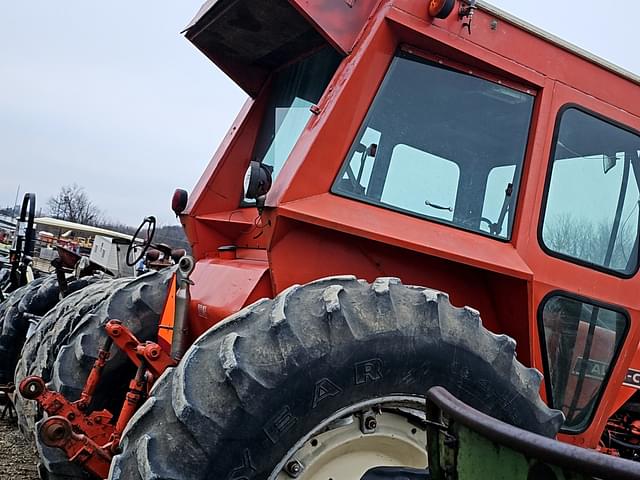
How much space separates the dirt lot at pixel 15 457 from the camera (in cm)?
432

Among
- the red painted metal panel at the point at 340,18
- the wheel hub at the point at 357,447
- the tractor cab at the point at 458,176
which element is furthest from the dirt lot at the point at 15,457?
the red painted metal panel at the point at 340,18

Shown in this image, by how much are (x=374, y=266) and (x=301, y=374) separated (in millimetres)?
774

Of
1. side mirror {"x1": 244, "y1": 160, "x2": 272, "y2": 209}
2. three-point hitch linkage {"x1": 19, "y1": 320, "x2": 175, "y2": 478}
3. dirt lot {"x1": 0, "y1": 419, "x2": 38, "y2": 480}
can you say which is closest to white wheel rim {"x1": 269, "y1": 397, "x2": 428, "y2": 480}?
three-point hitch linkage {"x1": 19, "y1": 320, "x2": 175, "y2": 478}

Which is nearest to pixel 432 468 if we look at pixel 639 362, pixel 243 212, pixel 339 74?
pixel 339 74

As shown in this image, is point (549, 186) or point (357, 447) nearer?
point (357, 447)

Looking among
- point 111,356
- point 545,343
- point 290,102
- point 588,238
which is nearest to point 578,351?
point 545,343

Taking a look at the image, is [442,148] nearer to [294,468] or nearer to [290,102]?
[290,102]

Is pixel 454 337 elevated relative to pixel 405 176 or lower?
lower

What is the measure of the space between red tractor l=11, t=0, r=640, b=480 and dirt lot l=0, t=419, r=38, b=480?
1.42 meters

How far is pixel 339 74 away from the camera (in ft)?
8.73

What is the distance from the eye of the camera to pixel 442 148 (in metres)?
2.85

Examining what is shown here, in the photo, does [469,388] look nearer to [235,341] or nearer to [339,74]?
[235,341]

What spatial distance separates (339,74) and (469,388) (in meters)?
Answer: 1.38

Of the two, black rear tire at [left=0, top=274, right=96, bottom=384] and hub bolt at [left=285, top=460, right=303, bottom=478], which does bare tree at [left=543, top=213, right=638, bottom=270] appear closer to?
hub bolt at [left=285, top=460, right=303, bottom=478]
